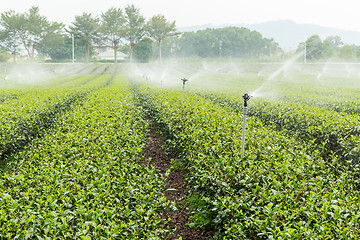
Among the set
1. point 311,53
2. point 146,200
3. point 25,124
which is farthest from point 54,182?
point 311,53

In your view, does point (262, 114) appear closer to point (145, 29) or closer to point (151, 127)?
point (151, 127)

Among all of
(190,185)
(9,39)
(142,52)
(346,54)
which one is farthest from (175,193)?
(142,52)

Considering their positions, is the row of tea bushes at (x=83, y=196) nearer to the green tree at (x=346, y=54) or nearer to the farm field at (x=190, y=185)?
the farm field at (x=190, y=185)

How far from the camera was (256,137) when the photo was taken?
18.2 feet

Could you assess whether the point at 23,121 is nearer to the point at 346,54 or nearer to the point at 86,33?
the point at 86,33

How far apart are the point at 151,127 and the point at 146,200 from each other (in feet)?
23.5

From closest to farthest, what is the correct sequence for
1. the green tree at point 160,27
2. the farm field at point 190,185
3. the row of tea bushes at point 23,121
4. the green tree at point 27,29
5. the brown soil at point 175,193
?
1. the farm field at point 190,185
2. the brown soil at point 175,193
3. the row of tea bushes at point 23,121
4. the green tree at point 27,29
5. the green tree at point 160,27

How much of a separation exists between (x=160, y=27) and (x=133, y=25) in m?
Answer: 7.24

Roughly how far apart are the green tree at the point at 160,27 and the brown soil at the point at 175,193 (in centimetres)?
6037

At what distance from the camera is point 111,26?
2709 inches

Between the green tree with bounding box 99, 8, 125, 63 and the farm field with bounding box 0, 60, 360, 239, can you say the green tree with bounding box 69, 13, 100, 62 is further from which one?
the farm field with bounding box 0, 60, 360, 239

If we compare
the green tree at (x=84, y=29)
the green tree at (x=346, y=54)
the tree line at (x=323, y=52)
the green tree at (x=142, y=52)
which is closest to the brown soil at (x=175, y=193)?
the green tree at (x=84, y=29)

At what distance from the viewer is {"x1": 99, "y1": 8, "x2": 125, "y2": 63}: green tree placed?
66938mm

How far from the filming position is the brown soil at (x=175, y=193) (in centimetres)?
441
